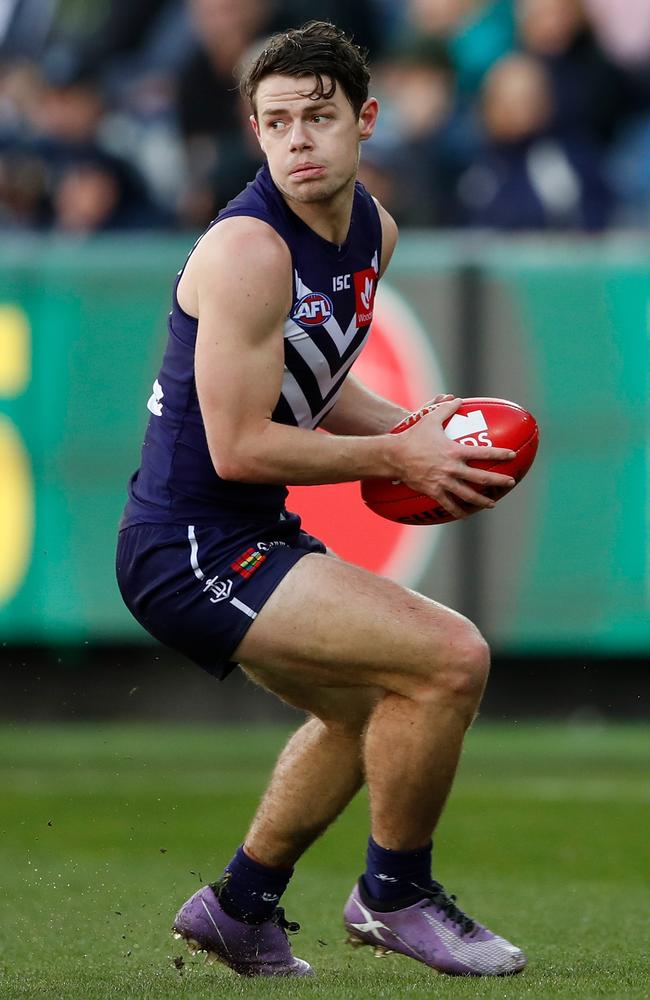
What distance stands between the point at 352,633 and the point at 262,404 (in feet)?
1.99

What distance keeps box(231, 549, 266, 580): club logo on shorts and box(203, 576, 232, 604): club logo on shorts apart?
42 mm

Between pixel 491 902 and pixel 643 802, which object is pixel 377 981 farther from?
pixel 643 802

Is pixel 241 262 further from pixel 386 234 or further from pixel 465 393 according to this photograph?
pixel 465 393

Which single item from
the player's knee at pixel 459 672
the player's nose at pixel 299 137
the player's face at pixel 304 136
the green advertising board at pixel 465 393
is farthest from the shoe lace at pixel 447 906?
the green advertising board at pixel 465 393

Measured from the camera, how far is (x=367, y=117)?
4672 mm

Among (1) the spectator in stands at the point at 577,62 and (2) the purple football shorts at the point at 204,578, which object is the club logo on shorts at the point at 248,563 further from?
(1) the spectator in stands at the point at 577,62

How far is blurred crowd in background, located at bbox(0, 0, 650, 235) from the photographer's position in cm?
1075

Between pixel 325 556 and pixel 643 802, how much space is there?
3.83 meters

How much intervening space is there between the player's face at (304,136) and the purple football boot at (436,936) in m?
1.86

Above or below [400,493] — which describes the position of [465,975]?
below

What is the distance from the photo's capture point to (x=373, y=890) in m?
4.72

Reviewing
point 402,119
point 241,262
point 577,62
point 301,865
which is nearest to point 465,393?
point 402,119

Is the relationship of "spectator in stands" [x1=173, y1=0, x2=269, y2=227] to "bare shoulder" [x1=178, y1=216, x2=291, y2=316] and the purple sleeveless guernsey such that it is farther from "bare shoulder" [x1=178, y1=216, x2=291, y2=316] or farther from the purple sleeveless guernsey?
"bare shoulder" [x1=178, y1=216, x2=291, y2=316]

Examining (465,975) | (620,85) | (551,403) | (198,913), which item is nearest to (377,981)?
(465,975)
